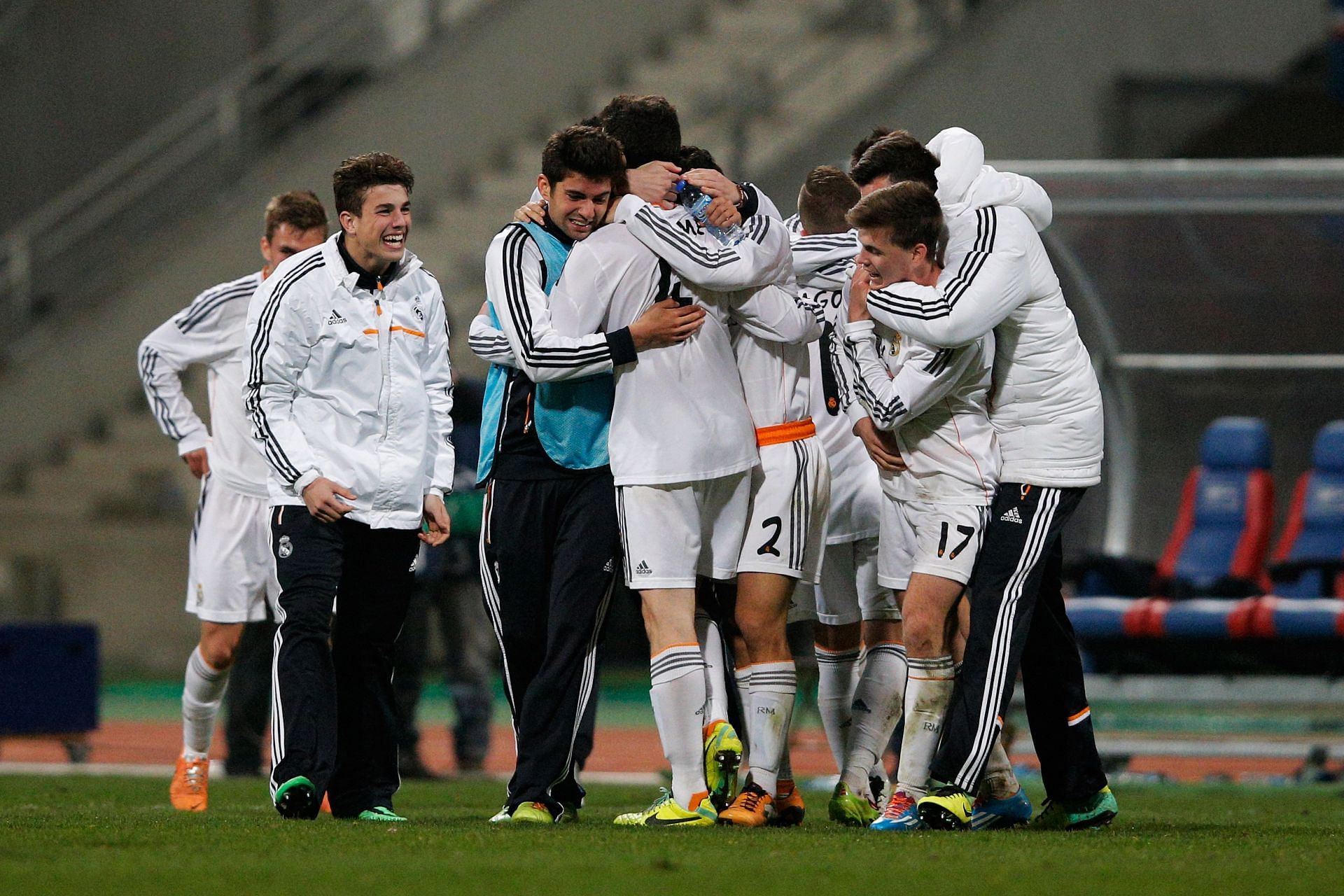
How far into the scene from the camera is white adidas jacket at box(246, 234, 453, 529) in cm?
654

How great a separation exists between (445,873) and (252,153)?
54.5ft

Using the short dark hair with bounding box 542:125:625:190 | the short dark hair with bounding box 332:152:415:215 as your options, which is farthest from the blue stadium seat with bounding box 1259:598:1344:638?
the short dark hair with bounding box 332:152:415:215

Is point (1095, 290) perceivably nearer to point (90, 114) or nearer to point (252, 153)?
point (252, 153)

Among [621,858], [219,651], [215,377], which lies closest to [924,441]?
[621,858]

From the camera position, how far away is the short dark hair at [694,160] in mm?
6508

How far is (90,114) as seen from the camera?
2209 cm

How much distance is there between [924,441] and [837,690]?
117 centimetres

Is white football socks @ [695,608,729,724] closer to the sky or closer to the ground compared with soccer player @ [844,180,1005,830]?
closer to the ground

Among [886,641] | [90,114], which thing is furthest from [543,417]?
[90,114]

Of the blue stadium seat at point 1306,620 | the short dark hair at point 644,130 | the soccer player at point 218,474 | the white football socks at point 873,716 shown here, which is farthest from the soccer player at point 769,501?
the blue stadium seat at point 1306,620

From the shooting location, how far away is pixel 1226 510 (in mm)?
11961

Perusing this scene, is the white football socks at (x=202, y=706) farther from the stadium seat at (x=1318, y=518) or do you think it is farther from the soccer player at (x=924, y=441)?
the stadium seat at (x=1318, y=518)

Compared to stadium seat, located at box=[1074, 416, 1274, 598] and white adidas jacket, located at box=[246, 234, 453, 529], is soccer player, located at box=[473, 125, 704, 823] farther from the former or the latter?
stadium seat, located at box=[1074, 416, 1274, 598]

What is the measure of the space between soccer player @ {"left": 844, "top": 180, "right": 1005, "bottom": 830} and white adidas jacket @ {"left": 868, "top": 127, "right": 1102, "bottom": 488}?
0.07 metres
